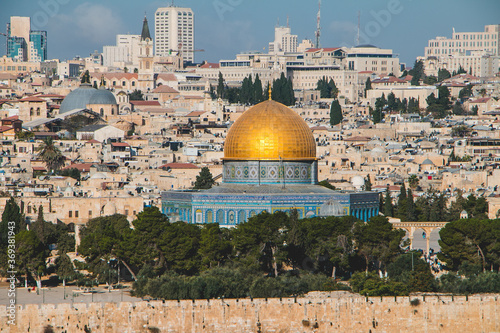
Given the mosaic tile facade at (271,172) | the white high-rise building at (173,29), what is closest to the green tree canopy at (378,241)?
the mosaic tile facade at (271,172)

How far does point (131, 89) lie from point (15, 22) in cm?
5489

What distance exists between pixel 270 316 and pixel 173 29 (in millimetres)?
166392

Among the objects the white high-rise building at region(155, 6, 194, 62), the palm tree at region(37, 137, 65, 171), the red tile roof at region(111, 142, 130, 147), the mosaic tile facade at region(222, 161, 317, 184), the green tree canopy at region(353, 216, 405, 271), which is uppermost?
the white high-rise building at region(155, 6, 194, 62)

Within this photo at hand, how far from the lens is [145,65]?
11638cm

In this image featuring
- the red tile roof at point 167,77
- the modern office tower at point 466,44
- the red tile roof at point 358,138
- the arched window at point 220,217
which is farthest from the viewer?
the modern office tower at point 466,44

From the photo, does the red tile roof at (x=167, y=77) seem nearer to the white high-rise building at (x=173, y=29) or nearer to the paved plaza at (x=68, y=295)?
the white high-rise building at (x=173, y=29)

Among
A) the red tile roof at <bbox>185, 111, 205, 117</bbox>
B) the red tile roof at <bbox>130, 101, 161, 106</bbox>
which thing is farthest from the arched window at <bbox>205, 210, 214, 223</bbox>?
the red tile roof at <bbox>130, 101, 161, 106</bbox>

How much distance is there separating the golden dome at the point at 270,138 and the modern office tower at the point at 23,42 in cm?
11194

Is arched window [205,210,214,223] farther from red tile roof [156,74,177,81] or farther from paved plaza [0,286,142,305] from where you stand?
red tile roof [156,74,177,81]

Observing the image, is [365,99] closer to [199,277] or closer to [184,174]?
[184,174]

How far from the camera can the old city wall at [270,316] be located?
96.5 ft

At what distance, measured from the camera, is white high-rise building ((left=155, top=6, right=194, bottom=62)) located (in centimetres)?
19325

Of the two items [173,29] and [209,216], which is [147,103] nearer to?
[209,216]

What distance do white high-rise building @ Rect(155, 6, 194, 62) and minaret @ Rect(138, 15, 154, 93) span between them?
72180 millimetres
